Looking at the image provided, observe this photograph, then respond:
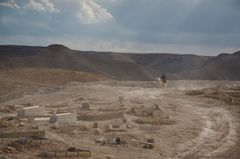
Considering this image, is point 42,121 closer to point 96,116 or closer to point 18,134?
point 96,116

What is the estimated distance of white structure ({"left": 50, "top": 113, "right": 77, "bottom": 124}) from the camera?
14.9m

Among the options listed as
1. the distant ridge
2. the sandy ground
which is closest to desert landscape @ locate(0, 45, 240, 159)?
the sandy ground

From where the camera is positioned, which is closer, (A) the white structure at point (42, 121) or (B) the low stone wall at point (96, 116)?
(A) the white structure at point (42, 121)

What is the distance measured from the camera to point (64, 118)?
49.4ft

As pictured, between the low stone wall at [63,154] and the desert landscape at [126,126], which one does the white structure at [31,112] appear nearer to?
the desert landscape at [126,126]

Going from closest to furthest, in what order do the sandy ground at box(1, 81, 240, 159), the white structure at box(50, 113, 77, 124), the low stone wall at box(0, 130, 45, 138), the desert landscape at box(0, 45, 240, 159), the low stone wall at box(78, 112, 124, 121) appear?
the desert landscape at box(0, 45, 240, 159) < the sandy ground at box(1, 81, 240, 159) < the low stone wall at box(0, 130, 45, 138) < the white structure at box(50, 113, 77, 124) < the low stone wall at box(78, 112, 124, 121)

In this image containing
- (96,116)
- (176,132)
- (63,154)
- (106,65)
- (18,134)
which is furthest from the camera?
(106,65)

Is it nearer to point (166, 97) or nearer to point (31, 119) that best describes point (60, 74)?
point (166, 97)

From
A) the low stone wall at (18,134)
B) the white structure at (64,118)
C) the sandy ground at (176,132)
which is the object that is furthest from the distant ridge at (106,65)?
the low stone wall at (18,134)

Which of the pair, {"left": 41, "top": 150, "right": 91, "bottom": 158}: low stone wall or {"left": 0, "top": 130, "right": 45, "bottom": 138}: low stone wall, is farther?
{"left": 0, "top": 130, "right": 45, "bottom": 138}: low stone wall

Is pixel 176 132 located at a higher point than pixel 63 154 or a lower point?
higher

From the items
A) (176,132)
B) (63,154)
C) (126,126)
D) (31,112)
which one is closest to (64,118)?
(126,126)

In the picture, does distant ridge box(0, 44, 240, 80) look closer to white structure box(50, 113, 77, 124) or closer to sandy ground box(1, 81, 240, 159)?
sandy ground box(1, 81, 240, 159)

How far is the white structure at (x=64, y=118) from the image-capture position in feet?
48.8
